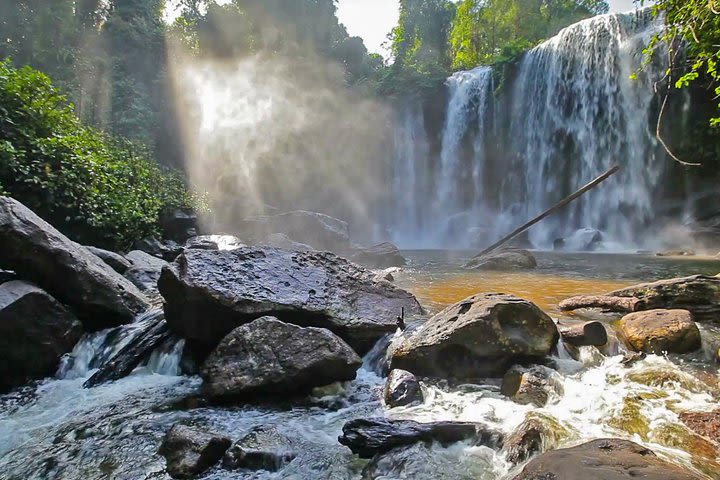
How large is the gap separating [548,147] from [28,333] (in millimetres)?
22471

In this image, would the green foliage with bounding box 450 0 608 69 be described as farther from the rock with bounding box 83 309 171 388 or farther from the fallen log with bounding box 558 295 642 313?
the rock with bounding box 83 309 171 388

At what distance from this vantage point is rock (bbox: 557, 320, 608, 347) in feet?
14.9

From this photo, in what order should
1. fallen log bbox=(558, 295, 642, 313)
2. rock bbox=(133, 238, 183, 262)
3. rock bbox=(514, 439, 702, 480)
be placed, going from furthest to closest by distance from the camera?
rock bbox=(133, 238, 183, 262) < fallen log bbox=(558, 295, 642, 313) < rock bbox=(514, 439, 702, 480)

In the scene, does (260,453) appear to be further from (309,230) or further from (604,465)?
(309,230)

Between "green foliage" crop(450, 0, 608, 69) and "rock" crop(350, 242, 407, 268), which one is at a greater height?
"green foliage" crop(450, 0, 608, 69)

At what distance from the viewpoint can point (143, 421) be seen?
11.8 feet

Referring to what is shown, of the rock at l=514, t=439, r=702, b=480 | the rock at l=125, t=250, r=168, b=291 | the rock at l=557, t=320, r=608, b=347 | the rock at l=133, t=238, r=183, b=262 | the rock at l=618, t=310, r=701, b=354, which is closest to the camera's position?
the rock at l=514, t=439, r=702, b=480

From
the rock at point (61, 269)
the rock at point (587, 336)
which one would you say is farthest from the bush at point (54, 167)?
the rock at point (587, 336)

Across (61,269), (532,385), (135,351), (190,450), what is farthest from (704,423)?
(61,269)

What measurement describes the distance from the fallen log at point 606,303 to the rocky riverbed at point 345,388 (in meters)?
0.22

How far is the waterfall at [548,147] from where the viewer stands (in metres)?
→ 19.2

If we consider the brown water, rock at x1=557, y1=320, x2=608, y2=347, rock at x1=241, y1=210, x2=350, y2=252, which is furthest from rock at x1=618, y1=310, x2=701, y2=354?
rock at x1=241, y1=210, x2=350, y2=252

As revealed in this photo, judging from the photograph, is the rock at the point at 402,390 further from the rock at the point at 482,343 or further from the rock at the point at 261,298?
the rock at the point at 261,298

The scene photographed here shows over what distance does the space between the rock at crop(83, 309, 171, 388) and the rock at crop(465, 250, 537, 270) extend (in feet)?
27.8
